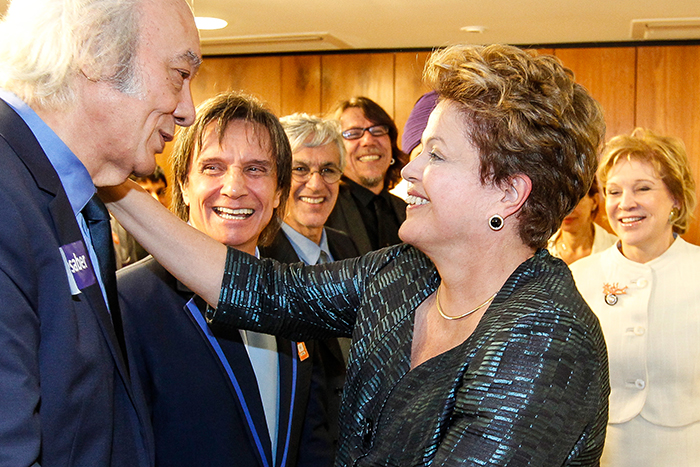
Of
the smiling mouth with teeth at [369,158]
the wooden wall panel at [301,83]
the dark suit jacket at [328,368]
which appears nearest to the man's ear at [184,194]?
the dark suit jacket at [328,368]

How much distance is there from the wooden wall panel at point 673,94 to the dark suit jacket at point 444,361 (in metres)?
5.10

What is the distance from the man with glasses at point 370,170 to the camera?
3826mm

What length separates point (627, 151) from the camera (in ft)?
9.24

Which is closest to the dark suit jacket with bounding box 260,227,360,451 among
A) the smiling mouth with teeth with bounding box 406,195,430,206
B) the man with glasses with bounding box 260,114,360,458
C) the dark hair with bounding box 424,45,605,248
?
the man with glasses with bounding box 260,114,360,458

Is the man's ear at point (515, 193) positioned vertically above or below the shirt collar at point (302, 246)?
above

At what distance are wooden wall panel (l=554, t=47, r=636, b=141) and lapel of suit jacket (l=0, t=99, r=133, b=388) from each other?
5600mm

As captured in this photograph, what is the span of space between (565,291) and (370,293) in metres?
0.45

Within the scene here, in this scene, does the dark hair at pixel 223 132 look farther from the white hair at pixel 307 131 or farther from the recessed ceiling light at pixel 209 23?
the recessed ceiling light at pixel 209 23

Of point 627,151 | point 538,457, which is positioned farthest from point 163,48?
point 627,151

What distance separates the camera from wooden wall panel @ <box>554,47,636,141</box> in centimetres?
586

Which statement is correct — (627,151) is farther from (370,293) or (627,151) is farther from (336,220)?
(370,293)

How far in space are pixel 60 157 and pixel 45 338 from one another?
0.31 meters

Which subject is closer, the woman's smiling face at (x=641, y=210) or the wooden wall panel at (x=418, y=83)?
the woman's smiling face at (x=641, y=210)

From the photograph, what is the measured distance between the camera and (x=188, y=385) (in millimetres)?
1562
